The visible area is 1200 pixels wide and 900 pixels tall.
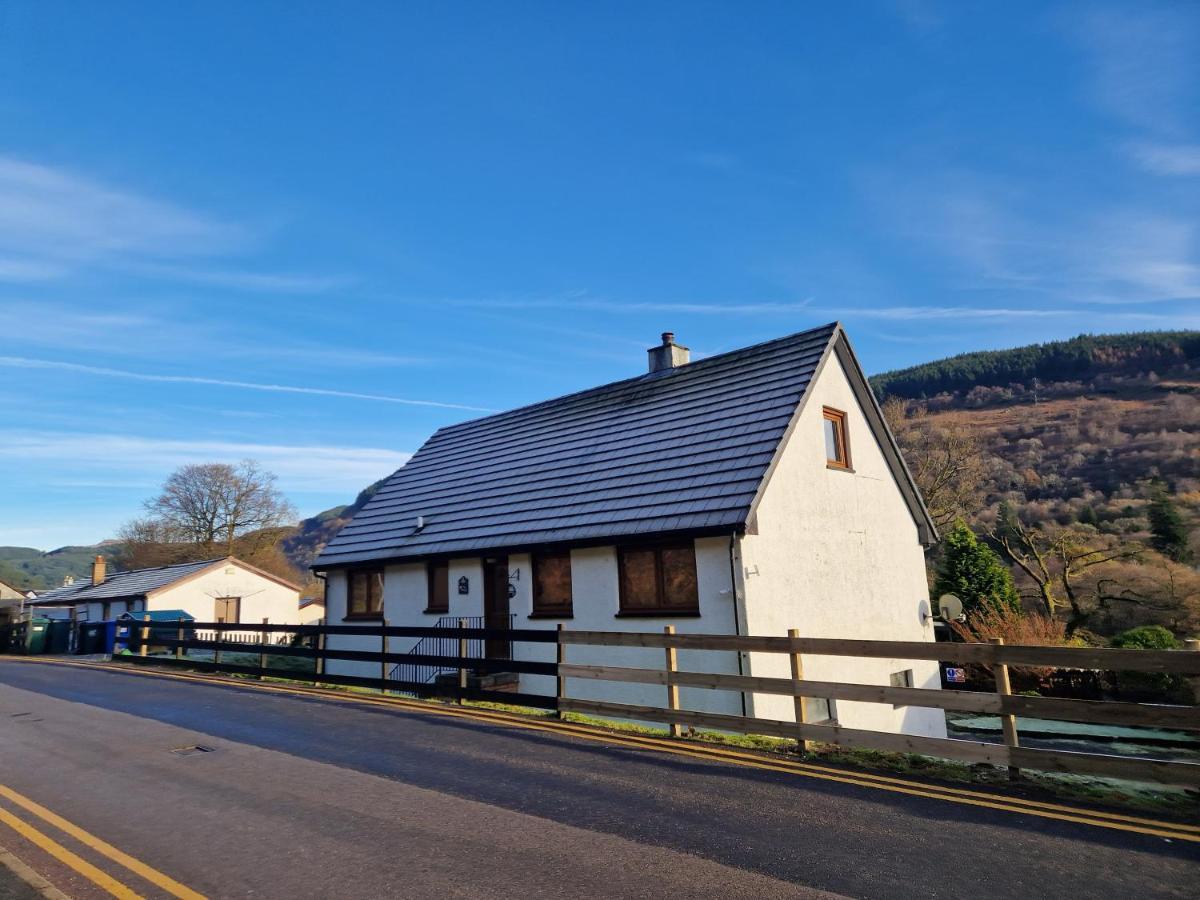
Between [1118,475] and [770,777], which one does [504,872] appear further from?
[1118,475]

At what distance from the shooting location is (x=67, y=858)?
5.72 m

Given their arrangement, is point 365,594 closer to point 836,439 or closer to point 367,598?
point 367,598

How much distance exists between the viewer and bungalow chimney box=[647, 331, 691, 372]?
71.2ft

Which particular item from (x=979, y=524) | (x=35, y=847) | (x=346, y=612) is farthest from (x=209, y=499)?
(x=35, y=847)

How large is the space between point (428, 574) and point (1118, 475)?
7372 centimetres

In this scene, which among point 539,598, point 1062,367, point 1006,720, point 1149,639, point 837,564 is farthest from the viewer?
point 1062,367

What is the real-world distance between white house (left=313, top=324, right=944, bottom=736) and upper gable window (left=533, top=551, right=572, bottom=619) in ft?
0.14

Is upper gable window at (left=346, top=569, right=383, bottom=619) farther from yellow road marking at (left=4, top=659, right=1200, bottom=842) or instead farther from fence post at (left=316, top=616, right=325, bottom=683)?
yellow road marking at (left=4, top=659, right=1200, bottom=842)

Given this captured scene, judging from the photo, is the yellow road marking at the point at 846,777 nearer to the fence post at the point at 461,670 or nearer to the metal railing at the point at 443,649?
the fence post at the point at 461,670

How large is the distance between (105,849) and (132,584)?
1765 inches

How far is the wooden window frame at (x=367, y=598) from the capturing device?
69.1 ft

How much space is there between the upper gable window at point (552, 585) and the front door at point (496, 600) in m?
0.99

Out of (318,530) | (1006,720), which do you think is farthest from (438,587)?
(318,530)

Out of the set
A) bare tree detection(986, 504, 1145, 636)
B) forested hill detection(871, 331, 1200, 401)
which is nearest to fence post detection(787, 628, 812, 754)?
bare tree detection(986, 504, 1145, 636)
